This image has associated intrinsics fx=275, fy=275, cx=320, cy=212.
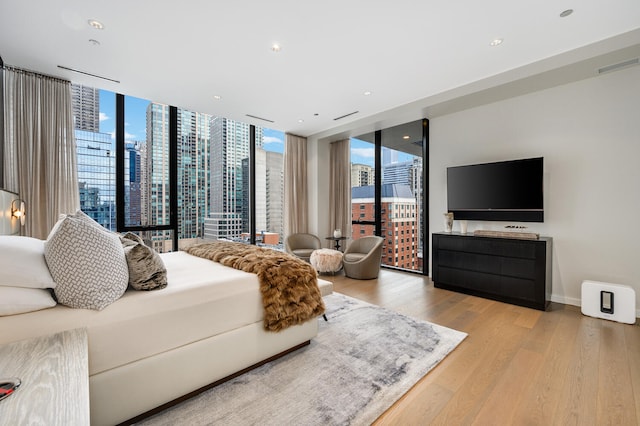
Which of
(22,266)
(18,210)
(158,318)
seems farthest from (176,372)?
(18,210)

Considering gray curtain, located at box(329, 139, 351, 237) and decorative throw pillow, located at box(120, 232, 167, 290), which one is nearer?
decorative throw pillow, located at box(120, 232, 167, 290)

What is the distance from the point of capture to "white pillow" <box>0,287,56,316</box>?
116cm

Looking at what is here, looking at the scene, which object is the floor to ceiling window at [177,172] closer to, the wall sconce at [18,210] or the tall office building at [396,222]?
the wall sconce at [18,210]

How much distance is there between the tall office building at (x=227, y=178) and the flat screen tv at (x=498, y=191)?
12.1 feet

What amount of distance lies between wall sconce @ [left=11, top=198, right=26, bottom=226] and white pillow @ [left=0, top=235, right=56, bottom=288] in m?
1.84

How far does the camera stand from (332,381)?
1806 millimetres

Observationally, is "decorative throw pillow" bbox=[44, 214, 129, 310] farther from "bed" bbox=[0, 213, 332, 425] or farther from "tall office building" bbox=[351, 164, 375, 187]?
"tall office building" bbox=[351, 164, 375, 187]

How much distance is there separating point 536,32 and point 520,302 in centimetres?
277

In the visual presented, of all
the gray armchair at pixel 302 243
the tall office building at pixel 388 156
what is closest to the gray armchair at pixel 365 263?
the gray armchair at pixel 302 243

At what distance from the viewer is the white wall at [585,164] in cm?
287

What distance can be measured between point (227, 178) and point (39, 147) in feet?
8.20

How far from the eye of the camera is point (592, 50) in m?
2.60

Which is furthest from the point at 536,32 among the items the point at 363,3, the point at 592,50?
the point at 363,3

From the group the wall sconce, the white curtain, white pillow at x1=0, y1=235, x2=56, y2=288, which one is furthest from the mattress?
the white curtain
